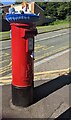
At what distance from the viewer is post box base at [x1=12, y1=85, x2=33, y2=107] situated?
22.7ft

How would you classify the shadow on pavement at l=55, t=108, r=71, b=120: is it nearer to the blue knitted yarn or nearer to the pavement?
the pavement

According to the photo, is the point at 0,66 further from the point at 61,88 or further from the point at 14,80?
the point at 14,80

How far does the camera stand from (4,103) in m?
7.22

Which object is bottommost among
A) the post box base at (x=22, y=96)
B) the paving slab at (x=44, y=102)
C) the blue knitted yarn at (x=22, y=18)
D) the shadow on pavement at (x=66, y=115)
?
the shadow on pavement at (x=66, y=115)

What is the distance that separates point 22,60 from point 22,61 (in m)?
0.02

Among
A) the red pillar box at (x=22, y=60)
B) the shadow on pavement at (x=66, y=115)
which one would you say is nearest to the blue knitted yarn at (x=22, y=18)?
the red pillar box at (x=22, y=60)

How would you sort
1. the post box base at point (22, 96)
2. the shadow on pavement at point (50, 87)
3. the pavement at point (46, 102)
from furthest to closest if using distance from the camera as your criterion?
the shadow on pavement at point (50, 87) < the post box base at point (22, 96) < the pavement at point (46, 102)

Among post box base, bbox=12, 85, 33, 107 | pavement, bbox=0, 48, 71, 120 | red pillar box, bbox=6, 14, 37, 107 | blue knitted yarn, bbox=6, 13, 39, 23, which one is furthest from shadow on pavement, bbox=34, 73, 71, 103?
blue knitted yarn, bbox=6, 13, 39, 23

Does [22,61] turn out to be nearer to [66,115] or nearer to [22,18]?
[22,18]

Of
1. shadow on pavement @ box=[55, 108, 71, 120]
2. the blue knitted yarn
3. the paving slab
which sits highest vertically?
the blue knitted yarn

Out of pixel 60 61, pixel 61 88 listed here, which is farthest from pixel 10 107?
pixel 60 61

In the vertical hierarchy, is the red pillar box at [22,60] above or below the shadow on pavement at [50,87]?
above

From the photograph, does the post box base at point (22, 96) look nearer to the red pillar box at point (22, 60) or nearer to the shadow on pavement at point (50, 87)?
the red pillar box at point (22, 60)

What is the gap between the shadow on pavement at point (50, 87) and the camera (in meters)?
7.75
